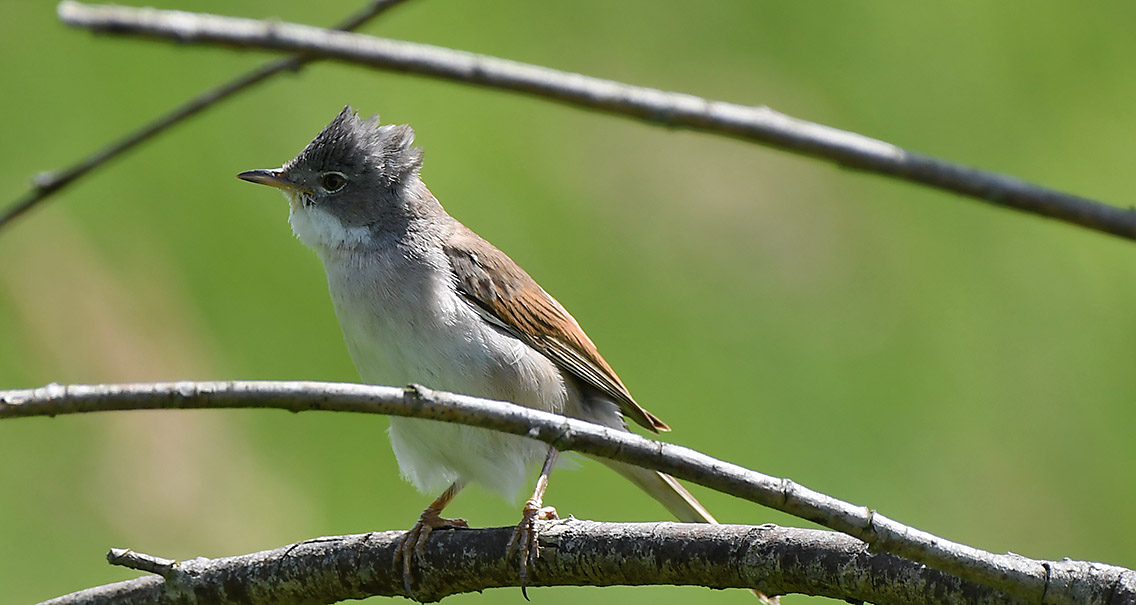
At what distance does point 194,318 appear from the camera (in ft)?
22.3

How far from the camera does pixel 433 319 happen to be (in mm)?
3559

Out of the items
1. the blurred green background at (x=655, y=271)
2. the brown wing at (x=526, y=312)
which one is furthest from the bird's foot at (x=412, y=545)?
the blurred green background at (x=655, y=271)

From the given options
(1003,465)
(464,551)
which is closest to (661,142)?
(1003,465)

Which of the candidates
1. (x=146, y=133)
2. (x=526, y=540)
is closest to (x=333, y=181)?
(x=526, y=540)

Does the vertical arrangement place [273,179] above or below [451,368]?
above

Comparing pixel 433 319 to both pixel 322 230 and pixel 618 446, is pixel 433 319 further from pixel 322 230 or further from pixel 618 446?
pixel 618 446

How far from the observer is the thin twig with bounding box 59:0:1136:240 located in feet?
3.94

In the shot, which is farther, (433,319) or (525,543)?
(433,319)

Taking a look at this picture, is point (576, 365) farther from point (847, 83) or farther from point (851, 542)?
point (847, 83)

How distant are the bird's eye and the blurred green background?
8.48 ft

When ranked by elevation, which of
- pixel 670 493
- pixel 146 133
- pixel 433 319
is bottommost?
pixel 146 133

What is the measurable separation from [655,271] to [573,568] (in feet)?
15.0

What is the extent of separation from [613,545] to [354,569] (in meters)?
0.88

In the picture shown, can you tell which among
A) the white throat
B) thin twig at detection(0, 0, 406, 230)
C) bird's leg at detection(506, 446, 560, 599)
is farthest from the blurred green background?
thin twig at detection(0, 0, 406, 230)
